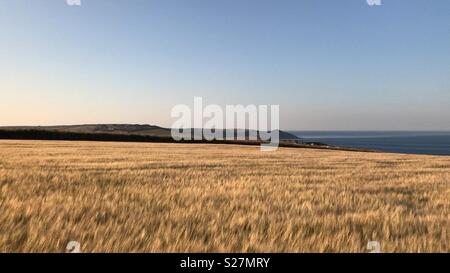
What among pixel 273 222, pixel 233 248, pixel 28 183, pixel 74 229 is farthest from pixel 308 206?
pixel 28 183

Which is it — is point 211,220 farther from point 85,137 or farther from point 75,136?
point 85,137

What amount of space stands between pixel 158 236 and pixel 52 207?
1817 mm

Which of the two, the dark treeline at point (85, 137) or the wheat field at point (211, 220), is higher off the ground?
the wheat field at point (211, 220)

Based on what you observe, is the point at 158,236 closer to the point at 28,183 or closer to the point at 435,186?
the point at 28,183

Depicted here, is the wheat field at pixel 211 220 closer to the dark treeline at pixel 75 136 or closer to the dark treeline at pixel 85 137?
the dark treeline at pixel 85 137

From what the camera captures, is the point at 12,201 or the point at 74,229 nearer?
the point at 74,229

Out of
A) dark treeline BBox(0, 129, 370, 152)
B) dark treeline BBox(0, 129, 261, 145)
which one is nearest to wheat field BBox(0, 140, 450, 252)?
dark treeline BBox(0, 129, 370, 152)

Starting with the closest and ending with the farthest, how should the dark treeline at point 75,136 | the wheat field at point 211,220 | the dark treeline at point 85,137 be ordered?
the wheat field at point 211,220
the dark treeline at point 85,137
the dark treeline at point 75,136

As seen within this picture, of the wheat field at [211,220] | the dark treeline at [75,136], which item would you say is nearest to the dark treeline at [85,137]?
the dark treeline at [75,136]

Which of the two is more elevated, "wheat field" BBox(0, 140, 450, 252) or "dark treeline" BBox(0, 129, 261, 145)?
"wheat field" BBox(0, 140, 450, 252)

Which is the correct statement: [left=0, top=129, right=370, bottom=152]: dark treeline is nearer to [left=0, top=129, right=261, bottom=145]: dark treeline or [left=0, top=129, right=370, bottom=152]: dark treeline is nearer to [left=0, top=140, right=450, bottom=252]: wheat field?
[left=0, top=129, right=261, bottom=145]: dark treeline
